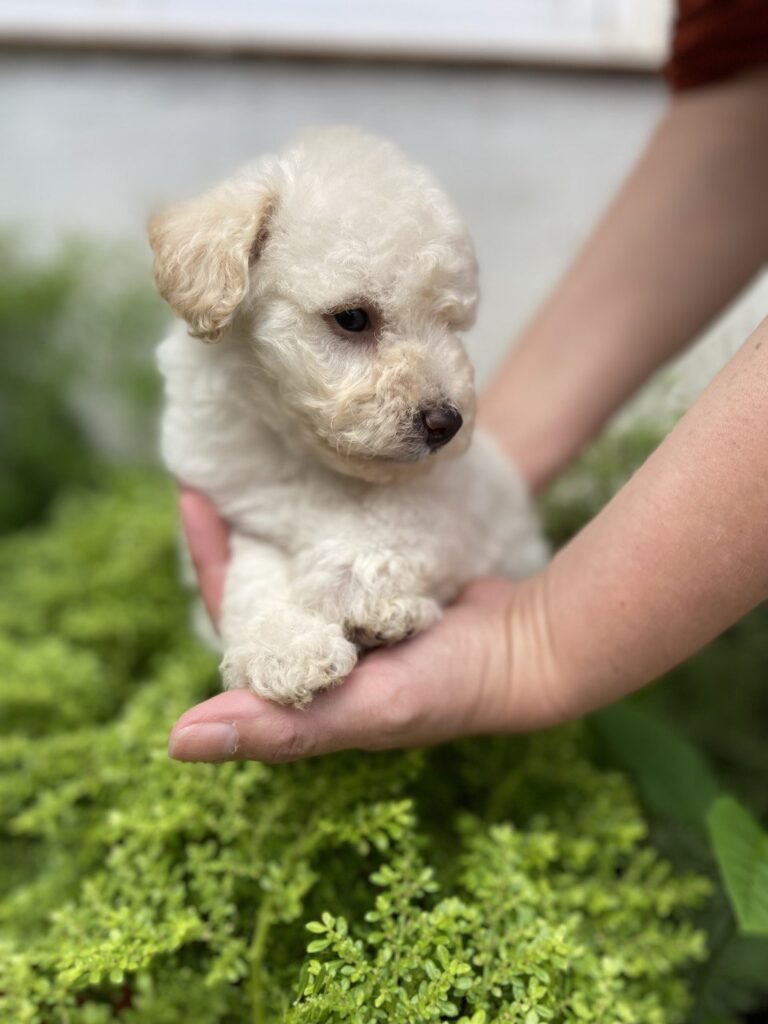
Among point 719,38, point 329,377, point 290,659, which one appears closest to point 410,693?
point 290,659

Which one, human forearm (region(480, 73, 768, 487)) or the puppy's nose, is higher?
human forearm (region(480, 73, 768, 487))

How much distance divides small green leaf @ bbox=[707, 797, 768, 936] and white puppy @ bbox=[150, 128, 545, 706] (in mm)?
439

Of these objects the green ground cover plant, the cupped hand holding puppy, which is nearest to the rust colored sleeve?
the cupped hand holding puppy

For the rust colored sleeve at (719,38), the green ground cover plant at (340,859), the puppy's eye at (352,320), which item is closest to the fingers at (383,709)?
the green ground cover plant at (340,859)

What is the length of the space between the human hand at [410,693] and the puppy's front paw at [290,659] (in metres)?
Result: 0.02

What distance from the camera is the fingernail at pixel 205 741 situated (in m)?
0.92

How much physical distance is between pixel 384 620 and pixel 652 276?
0.94m

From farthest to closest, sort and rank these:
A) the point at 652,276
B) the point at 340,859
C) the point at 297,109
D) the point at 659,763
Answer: the point at 297,109, the point at 652,276, the point at 659,763, the point at 340,859

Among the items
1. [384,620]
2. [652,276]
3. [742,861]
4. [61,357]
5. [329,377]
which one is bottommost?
[742,861]

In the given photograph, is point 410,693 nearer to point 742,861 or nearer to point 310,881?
point 310,881

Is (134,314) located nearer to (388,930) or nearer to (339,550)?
(339,550)

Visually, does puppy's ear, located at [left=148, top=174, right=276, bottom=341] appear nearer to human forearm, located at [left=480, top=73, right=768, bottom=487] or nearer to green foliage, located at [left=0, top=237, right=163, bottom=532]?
human forearm, located at [left=480, top=73, right=768, bottom=487]

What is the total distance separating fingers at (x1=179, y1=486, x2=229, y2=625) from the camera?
4.01ft

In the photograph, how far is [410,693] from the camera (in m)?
1.02
